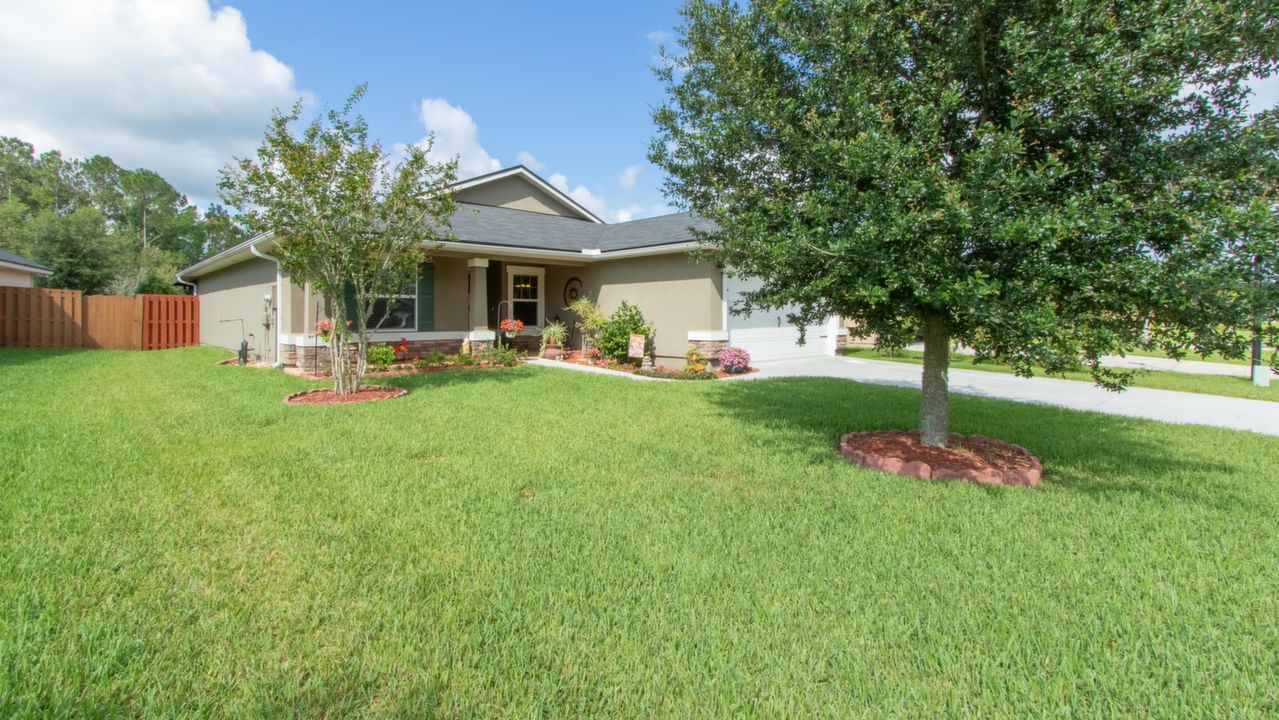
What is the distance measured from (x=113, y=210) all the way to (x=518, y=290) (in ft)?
173

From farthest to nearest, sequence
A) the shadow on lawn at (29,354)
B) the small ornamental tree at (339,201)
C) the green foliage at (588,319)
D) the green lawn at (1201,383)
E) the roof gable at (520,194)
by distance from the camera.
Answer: the roof gable at (520,194) < the green foliage at (588,319) < the shadow on lawn at (29,354) < the green lawn at (1201,383) < the small ornamental tree at (339,201)

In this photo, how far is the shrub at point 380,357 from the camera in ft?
36.2

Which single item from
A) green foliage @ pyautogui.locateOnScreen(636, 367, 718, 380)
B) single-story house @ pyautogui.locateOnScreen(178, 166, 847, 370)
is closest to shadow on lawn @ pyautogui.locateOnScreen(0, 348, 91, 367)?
single-story house @ pyautogui.locateOnScreen(178, 166, 847, 370)

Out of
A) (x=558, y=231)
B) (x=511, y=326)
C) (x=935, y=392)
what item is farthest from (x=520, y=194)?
(x=935, y=392)

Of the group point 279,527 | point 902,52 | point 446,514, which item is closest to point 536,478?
point 446,514

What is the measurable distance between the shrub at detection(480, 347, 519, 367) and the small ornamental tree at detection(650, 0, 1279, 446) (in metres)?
8.39

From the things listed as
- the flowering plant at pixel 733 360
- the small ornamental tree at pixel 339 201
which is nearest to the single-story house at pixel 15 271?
the small ornamental tree at pixel 339 201

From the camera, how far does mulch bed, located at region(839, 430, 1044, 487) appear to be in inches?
184

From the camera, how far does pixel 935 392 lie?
17.7ft

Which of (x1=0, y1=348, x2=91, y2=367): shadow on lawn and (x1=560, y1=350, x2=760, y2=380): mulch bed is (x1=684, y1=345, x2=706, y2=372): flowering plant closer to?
(x1=560, y1=350, x2=760, y2=380): mulch bed

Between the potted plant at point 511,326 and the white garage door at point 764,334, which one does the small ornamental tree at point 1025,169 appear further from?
the potted plant at point 511,326

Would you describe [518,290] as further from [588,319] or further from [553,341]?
[588,319]

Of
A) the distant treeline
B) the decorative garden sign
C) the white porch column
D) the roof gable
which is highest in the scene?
the distant treeline

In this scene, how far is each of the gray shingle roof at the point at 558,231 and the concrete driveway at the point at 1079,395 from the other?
3.86 meters
